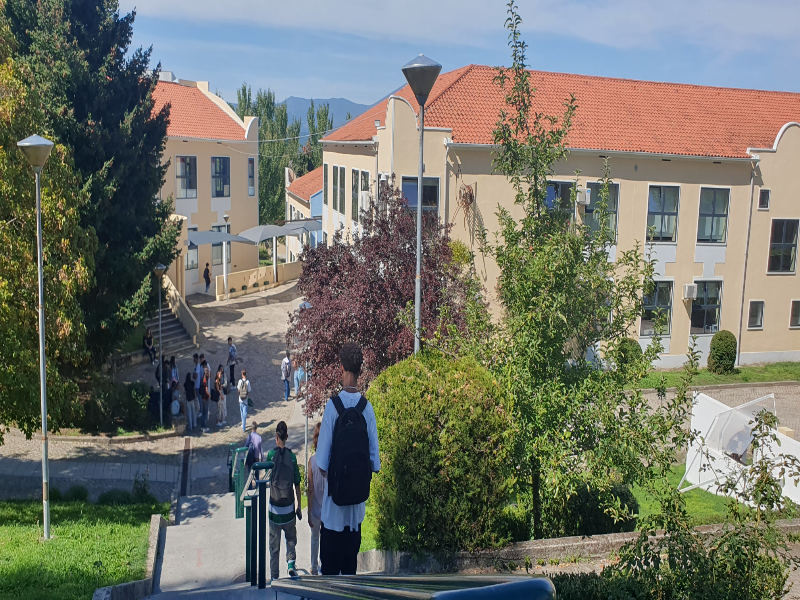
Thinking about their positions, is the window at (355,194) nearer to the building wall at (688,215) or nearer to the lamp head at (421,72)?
the building wall at (688,215)

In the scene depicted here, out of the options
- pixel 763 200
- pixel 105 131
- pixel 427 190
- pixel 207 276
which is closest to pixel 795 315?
pixel 763 200

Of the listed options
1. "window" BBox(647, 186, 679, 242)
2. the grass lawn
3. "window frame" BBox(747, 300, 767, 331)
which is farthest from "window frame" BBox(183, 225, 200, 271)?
"window frame" BBox(747, 300, 767, 331)

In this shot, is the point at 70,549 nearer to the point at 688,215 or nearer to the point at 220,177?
the point at 688,215

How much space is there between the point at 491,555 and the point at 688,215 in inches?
872

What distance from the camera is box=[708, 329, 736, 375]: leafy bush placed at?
25797mm

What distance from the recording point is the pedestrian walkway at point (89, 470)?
614 inches

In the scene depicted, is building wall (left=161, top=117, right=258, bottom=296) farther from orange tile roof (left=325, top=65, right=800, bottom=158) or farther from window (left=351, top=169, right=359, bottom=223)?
window (left=351, top=169, right=359, bottom=223)

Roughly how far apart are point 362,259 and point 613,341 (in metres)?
7.65

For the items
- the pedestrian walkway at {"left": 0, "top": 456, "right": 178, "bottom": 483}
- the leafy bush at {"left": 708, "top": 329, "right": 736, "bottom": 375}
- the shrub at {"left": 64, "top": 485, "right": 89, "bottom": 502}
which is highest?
the leafy bush at {"left": 708, "top": 329, "right": 736, "bottom": 375}

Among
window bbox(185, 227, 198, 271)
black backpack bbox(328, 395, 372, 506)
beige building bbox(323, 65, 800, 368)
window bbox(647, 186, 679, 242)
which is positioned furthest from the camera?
window bbox(185, 227, 198, 271)

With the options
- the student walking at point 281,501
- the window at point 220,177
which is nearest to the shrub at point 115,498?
the student walking at point 281,501

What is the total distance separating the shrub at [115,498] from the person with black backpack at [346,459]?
857 centimetres

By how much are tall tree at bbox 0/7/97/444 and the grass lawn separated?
151cm

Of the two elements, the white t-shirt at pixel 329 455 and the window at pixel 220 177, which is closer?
the white t-shirt at pixel 329 455
